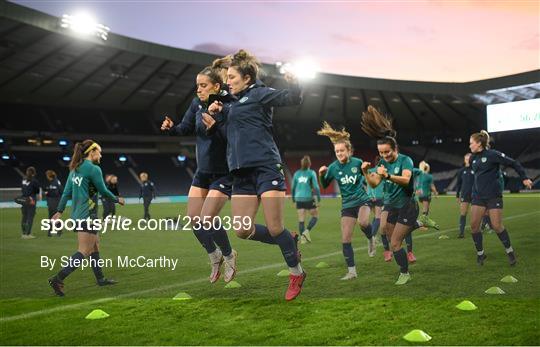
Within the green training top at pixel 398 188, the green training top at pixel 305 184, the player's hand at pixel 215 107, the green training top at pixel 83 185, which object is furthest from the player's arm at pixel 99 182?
the green training top at pixel 305 184

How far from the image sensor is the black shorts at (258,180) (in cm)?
481

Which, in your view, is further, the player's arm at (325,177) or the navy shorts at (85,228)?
the player's arm at (325,177)

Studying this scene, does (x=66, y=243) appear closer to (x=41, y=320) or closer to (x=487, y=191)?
(x=41, y=320)

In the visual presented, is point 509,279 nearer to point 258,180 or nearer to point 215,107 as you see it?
point 258,180

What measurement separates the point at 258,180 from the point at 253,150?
0.29 m

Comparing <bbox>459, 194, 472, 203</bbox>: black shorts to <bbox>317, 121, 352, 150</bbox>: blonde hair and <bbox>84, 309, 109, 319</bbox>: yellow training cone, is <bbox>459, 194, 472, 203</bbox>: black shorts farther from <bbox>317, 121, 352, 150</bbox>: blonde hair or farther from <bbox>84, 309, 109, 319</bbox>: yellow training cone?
<bbox>84, 309, 109, 319</bbox>: yellow training cone

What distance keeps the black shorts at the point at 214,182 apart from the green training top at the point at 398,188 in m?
1.93

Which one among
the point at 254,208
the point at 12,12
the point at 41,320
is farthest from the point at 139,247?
the point at 12,12

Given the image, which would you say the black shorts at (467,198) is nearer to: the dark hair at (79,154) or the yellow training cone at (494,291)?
the yellow training cone at (494,291)

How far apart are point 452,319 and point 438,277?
6.92 feet

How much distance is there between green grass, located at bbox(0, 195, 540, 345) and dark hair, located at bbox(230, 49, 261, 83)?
227 centimetres

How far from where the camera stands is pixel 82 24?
25109mm

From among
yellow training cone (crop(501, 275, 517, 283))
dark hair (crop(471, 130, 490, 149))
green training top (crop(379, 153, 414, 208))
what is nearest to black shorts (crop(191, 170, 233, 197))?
green training top (crop(379, 153, 414, 208))

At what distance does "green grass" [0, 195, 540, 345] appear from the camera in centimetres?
430
